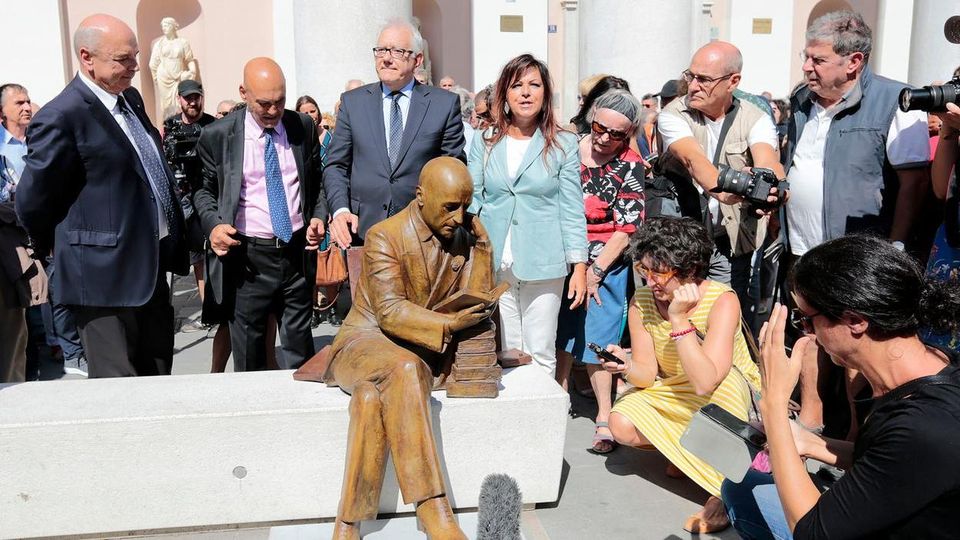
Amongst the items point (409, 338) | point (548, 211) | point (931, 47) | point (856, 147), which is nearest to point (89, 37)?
point (409, 338)

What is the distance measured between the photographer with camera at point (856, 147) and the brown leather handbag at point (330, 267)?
12.6ft

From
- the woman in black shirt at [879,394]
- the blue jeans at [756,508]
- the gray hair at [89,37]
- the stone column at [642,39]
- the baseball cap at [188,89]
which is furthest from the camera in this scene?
the stone column at [642,39]

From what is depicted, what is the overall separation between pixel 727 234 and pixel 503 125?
134cm

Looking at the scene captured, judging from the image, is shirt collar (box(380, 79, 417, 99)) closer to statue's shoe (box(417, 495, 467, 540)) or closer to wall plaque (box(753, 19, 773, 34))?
statue's shoe (box(417, 495, 467, 540))

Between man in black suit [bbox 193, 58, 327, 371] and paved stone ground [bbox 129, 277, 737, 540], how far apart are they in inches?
52.9

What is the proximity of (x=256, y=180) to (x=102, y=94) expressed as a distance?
0.84 metres

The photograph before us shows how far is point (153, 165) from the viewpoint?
12.2 ft

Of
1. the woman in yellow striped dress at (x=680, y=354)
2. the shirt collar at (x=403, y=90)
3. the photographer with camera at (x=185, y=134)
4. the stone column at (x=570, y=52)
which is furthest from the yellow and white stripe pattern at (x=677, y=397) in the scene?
the stone column at (x=570, y=52)

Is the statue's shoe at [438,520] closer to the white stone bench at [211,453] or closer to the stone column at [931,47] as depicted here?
the white stone bench at [211,453]

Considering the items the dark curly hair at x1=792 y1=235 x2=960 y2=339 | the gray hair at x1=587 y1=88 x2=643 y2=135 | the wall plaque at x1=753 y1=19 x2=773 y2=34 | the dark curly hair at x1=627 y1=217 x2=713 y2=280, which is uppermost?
the wall plaque at x1=753 y1=19 x2=773 y2=34

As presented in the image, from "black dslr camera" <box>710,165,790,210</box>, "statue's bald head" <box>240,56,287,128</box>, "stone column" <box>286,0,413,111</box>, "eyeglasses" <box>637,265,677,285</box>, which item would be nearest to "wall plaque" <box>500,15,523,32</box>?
"stone column" <box>286,0,413,111</box>

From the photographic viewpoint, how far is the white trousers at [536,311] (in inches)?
156

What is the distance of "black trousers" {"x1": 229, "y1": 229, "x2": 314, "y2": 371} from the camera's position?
411 cm

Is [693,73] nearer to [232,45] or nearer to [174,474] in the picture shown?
[174,474]
